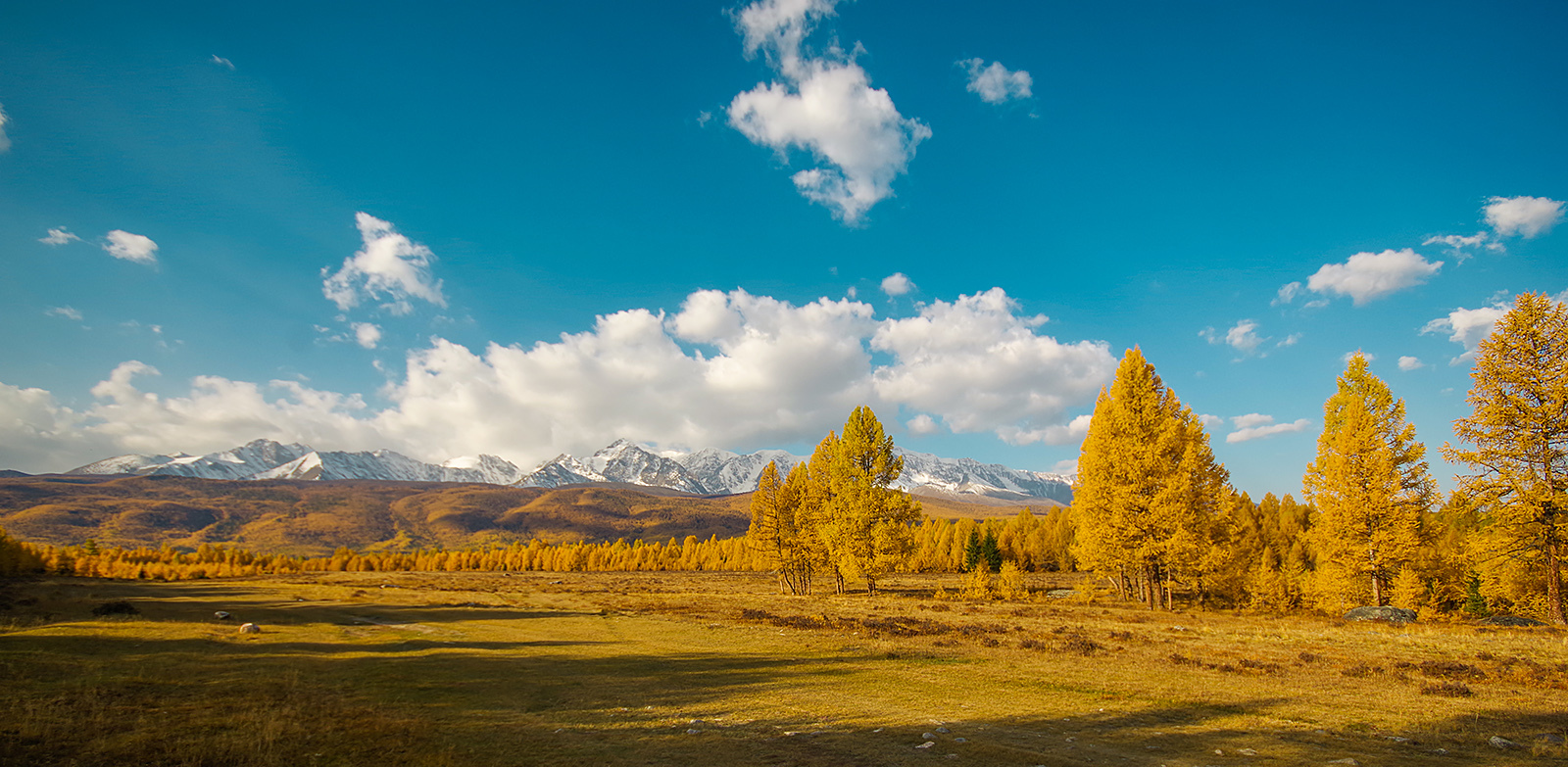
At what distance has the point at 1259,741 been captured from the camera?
33.7 feet

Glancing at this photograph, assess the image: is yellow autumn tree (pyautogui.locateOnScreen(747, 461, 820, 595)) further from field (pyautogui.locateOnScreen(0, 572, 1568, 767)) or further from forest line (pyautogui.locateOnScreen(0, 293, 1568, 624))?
field (pyautogui.locateOnScreen(0, 572, 1568, 767))

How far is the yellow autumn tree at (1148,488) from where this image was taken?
31703mm

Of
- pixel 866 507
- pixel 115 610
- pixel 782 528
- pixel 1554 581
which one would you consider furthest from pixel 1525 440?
pixel 115 610

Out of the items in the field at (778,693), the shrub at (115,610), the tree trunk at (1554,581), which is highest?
the tree trunk at (1554,581)

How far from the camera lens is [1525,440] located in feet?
81.1

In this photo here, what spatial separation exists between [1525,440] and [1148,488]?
13952 millimetres

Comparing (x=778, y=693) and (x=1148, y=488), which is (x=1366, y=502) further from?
(x=778, y=693)

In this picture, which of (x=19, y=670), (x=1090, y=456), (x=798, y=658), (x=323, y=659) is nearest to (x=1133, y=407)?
(x=1090, y=456)

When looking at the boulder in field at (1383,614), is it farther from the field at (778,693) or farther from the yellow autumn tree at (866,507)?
the yellow autumn tree at (866,507)

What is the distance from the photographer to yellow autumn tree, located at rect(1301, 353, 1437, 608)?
1184 inches

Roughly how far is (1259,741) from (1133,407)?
27624mm

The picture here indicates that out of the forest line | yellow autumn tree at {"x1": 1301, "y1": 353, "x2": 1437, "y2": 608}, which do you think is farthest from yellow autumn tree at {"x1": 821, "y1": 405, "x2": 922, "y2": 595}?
yellow autumn tree at {"x1": 1301, "y1": 353, "x2": 1437, "y2": 608}

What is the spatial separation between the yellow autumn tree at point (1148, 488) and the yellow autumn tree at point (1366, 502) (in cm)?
471

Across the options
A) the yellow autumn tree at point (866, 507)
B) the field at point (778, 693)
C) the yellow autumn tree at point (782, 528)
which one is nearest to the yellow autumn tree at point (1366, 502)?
the field at point (778, 693)
